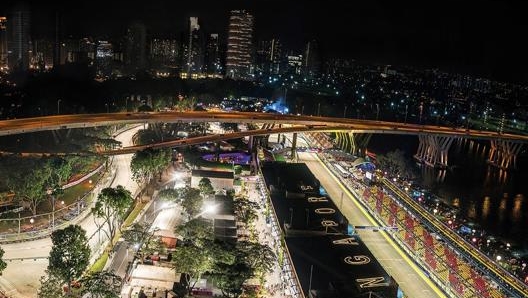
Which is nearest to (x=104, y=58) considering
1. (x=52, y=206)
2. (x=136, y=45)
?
(x=136, y=45)

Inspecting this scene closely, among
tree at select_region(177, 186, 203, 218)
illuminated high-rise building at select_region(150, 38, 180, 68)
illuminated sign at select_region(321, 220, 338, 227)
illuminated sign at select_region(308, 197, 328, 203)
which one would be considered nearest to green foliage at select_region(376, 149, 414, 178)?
illuminated sign at select_region(308, 197, 328, 203)

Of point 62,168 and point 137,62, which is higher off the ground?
point 137,62

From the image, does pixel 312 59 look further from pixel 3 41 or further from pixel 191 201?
pixel 191 201

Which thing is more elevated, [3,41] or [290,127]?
[3,41]

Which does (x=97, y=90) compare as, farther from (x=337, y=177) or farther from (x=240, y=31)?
(x=240, y=31)

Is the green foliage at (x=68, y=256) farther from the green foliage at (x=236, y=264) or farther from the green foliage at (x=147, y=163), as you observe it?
the green foliage at (x=147, y=163)

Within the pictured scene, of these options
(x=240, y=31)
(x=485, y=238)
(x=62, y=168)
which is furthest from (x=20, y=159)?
(x=240, y=31)
